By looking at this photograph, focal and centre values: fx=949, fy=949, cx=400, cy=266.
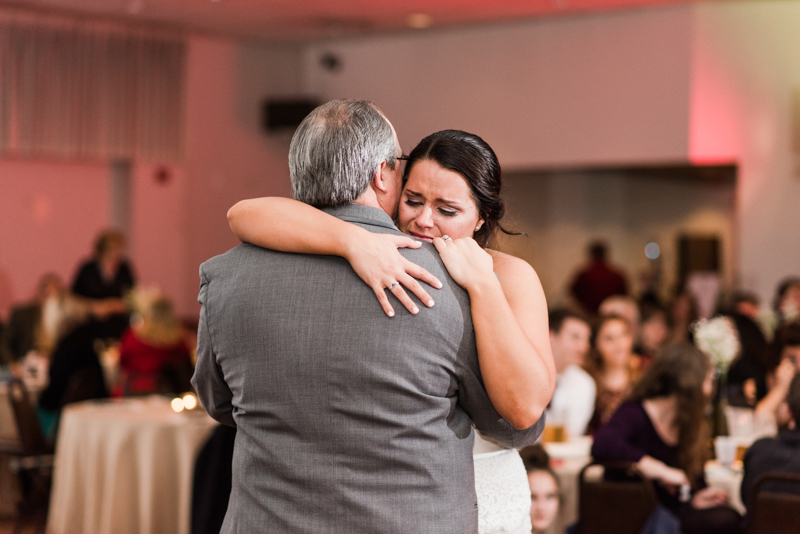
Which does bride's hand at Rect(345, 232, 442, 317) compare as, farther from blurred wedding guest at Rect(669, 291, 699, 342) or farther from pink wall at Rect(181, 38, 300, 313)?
pink wall at Rect(181, 38, 300, 313)

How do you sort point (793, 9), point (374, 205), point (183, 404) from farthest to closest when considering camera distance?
point (793, 9), point (183, 404), point (374, 205)

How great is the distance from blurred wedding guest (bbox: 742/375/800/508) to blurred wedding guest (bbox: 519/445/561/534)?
0.69 m

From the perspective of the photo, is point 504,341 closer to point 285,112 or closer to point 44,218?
point 44,218

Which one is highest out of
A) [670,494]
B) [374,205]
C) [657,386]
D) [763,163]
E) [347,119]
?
[763,163]

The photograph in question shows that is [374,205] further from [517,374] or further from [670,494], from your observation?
[670,494]

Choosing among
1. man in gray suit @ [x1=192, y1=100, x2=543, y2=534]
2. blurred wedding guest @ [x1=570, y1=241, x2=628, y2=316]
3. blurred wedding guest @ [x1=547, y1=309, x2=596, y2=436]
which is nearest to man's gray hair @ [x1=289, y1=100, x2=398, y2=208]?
man in gray suit @ [x1=192, y1=100, x2=543, y2=534]

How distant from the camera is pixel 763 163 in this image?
8.38 m

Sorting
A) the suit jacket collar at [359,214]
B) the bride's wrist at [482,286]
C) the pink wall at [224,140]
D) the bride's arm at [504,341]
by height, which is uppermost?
the pink wall at [224,140]

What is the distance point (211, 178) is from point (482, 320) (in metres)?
9.10

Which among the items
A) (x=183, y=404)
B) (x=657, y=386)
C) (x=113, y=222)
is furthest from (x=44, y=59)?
(x=657, y=386)

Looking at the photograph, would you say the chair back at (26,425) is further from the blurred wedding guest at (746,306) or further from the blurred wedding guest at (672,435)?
the blurred wedding guest at (746,306)

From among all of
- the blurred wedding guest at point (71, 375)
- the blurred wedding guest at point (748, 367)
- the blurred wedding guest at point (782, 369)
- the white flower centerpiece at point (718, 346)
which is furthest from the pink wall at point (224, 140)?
the white flower centerpiece at point (718, 346)

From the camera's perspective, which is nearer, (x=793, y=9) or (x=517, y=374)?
(x=517, y=374)

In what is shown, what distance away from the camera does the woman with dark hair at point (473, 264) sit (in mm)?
1493
